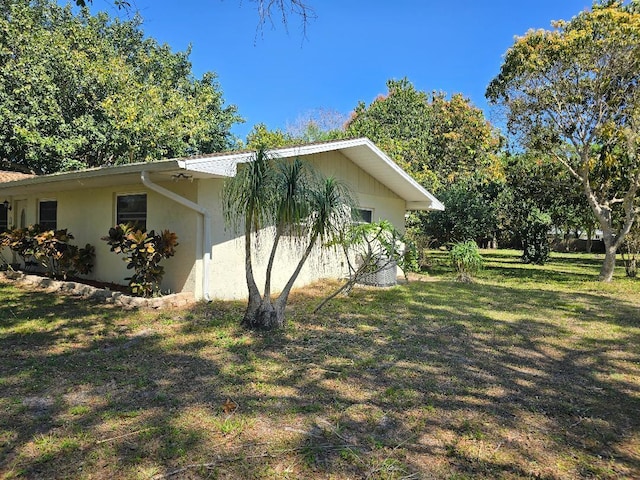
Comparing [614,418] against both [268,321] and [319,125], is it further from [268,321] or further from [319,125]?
[319,125]

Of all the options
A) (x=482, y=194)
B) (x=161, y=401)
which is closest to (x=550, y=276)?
(x=482, y=194)

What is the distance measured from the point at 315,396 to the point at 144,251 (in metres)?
4.62

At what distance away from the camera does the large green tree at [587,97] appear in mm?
11469

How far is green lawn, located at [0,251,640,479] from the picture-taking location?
9.24ft

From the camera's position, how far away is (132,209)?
8.89 m

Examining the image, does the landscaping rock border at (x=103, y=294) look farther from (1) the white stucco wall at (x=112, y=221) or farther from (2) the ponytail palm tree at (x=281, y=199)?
(2) the ponytail palm tree at (x=281, y=199)

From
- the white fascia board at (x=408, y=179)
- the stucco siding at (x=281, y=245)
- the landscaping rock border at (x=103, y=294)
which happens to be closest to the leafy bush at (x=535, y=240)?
the white fascia board at (x=408, y=179)

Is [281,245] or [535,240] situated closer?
[281,245]

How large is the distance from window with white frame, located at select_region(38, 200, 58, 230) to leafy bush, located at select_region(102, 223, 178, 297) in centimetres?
462

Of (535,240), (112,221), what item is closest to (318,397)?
(112,221)

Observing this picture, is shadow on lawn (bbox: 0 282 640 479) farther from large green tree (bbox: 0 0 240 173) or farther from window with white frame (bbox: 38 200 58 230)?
large green tree (bbox: 0 0 240 173)

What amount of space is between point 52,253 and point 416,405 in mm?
9107

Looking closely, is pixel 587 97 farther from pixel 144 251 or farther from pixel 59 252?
pixel 59 252

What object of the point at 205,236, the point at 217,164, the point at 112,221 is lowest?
the point at 205,236
